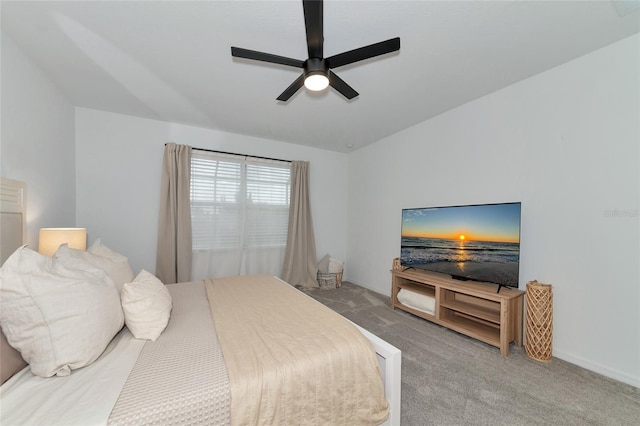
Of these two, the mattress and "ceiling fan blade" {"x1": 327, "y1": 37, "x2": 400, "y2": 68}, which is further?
"ceiling fan blade" {"x1": 327, "y1": 37, "x2": 400, "y2": 68}

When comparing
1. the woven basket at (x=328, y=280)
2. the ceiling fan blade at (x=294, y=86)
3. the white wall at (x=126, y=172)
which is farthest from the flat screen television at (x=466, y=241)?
the white wall at (x=126, y=172)

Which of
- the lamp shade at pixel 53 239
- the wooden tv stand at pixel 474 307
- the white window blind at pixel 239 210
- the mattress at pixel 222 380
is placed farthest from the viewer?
the white window blind at pixel 239 210

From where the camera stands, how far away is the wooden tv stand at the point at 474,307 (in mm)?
2147

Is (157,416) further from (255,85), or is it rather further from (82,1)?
(255,85)

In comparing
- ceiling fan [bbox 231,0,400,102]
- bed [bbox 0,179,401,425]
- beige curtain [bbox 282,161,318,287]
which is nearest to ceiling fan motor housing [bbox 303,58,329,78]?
ceiling fan [bbox 231,0,400,102]

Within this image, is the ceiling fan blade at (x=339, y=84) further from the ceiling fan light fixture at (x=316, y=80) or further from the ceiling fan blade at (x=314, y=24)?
the ceiling fan blade at (x=314, y=24)

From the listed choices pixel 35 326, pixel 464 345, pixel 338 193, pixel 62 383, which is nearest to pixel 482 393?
pixel 464 345

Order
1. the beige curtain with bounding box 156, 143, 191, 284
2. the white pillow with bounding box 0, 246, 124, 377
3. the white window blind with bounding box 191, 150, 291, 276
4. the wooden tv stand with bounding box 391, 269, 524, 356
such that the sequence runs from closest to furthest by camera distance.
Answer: the white pillow with bounding box 0, 246, 124, 377, the wooden tv stand with bounding box 391, 269, 524, 356, the beige curtain with bounding box 156, 143, 191, 284, the white window blind with bounding box 191, 150, 291, 276

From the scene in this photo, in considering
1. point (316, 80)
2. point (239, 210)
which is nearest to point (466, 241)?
point (316, 80)

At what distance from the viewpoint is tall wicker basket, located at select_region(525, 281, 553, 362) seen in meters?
2.02

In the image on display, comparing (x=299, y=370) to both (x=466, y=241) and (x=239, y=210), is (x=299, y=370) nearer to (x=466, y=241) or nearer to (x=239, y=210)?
(x=466, y=241)

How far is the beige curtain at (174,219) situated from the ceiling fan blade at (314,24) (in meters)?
2.57

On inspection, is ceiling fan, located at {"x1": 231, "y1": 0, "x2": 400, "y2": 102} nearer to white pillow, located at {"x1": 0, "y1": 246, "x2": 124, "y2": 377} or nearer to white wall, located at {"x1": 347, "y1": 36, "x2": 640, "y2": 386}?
white pillow, located at {"x1": 0, "y1": 246, "x2": 124, "y2": 377}

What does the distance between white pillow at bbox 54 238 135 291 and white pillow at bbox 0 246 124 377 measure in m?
0.36
